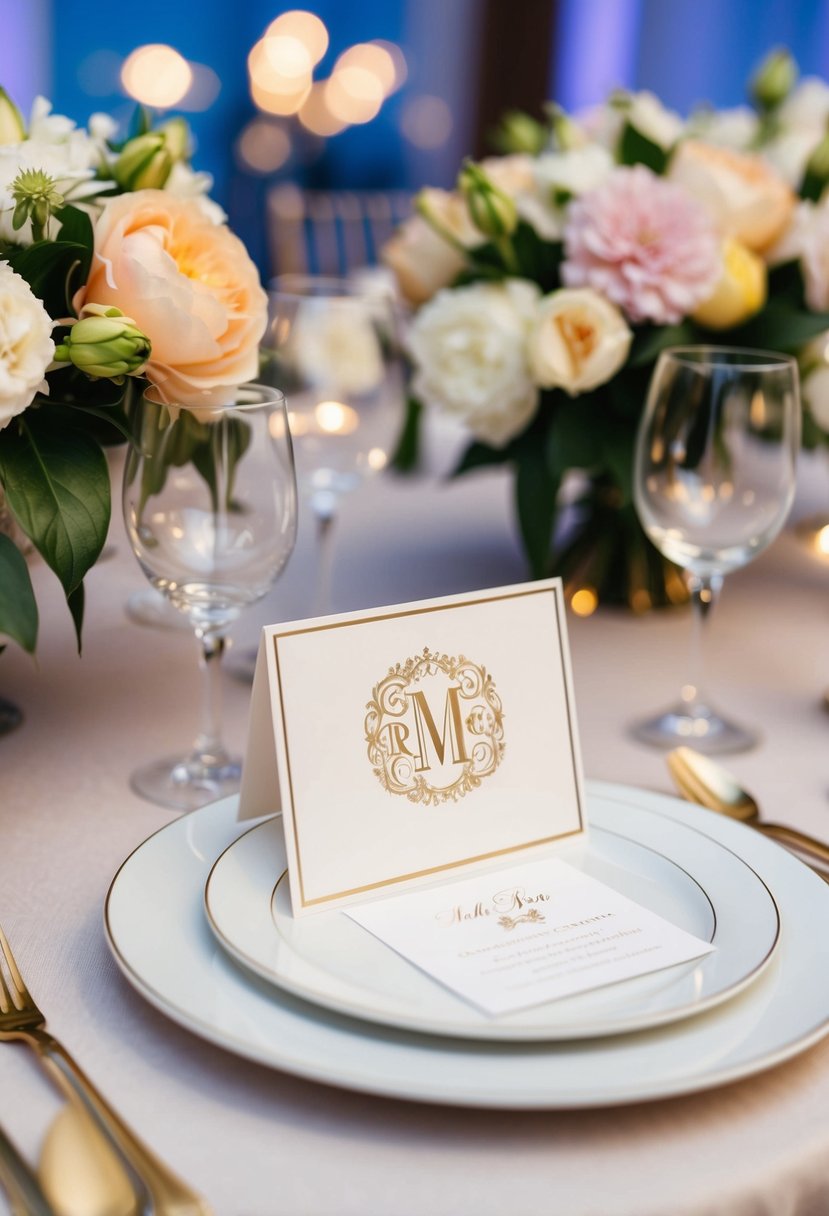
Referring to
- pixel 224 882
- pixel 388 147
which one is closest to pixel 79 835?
pixel 224 882

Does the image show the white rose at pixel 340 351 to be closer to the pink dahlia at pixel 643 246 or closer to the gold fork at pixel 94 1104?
the pink dahlia at pixel 643 246

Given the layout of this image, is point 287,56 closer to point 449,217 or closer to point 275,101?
point 275,101

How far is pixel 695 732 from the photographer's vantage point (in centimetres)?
86

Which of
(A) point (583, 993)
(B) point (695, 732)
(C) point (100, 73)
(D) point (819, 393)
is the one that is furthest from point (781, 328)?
(C) point (100, 73)

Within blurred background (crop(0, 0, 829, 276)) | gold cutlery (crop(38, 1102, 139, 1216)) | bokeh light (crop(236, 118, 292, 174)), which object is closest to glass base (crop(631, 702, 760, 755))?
gold cutlery (crop(38, 1102, 139, 1216))

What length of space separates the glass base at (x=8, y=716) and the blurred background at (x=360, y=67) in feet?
14.5

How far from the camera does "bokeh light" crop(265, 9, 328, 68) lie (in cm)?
609

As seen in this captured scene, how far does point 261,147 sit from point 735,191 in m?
5.43

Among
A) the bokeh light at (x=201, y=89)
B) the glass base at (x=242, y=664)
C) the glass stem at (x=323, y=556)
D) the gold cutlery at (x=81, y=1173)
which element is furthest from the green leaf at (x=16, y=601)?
the bokeh light at (x=201, y=89)

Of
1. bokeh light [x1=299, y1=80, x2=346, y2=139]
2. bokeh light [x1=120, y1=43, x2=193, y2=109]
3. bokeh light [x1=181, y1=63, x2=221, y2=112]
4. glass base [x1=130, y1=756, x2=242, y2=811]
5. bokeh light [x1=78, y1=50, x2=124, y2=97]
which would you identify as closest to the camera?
glass base [x1=130, y1=756, x2=242, y2=811]

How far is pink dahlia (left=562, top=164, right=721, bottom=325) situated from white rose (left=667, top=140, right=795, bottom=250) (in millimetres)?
59

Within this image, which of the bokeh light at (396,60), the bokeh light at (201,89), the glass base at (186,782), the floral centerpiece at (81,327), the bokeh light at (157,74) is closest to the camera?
the floral centerpiece at (81,327)

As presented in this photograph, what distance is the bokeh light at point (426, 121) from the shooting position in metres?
6.28

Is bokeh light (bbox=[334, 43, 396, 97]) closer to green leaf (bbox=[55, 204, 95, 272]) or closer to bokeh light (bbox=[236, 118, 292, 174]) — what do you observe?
bokeh light (bbox=[236, 118, 292, 174])
